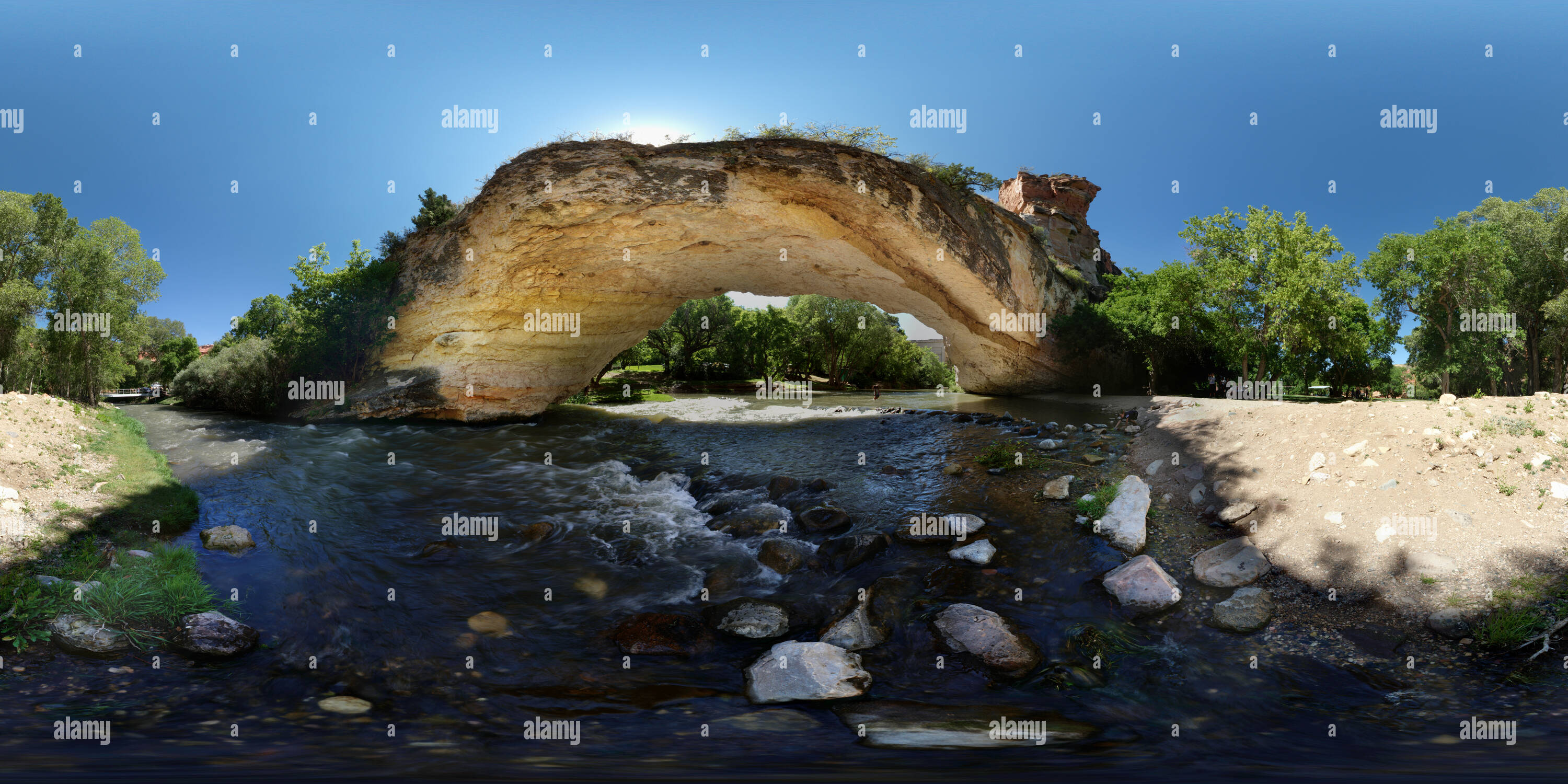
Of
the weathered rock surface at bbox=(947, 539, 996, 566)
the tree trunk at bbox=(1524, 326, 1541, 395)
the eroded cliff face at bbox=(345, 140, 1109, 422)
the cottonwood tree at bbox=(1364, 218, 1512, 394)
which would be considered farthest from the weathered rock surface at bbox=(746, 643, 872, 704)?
the tree trunk at bbox=(1524, 326, 1541, 395)

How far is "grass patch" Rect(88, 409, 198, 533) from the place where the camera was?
7.31 meters

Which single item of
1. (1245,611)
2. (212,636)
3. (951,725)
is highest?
(212,636)

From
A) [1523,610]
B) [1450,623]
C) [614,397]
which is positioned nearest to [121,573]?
[1450,623]

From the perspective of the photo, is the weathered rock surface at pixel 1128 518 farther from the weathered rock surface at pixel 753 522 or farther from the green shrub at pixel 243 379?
the green shrub at pixel 243 379

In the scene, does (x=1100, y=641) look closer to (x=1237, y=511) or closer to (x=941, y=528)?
(x=941, y=528)

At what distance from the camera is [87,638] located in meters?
4.45

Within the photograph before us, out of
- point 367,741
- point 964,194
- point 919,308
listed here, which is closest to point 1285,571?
point 367,741

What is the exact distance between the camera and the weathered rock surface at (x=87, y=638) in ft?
14.4

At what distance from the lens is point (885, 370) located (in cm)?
5231

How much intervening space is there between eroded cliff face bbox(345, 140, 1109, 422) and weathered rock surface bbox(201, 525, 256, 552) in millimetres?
12008

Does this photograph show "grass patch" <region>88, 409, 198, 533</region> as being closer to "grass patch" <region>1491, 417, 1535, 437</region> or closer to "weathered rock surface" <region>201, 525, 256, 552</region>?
"weathered rock surface" <region>201, 525, 256, 552</region>

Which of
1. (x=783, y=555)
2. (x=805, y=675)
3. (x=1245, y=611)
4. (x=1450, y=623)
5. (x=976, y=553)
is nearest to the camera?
(x=805, y=675)

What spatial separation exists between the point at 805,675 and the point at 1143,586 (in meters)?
3.80

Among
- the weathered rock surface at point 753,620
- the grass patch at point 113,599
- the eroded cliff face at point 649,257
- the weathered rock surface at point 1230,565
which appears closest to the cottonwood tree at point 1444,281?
the eroded cliff face at point 649,257
